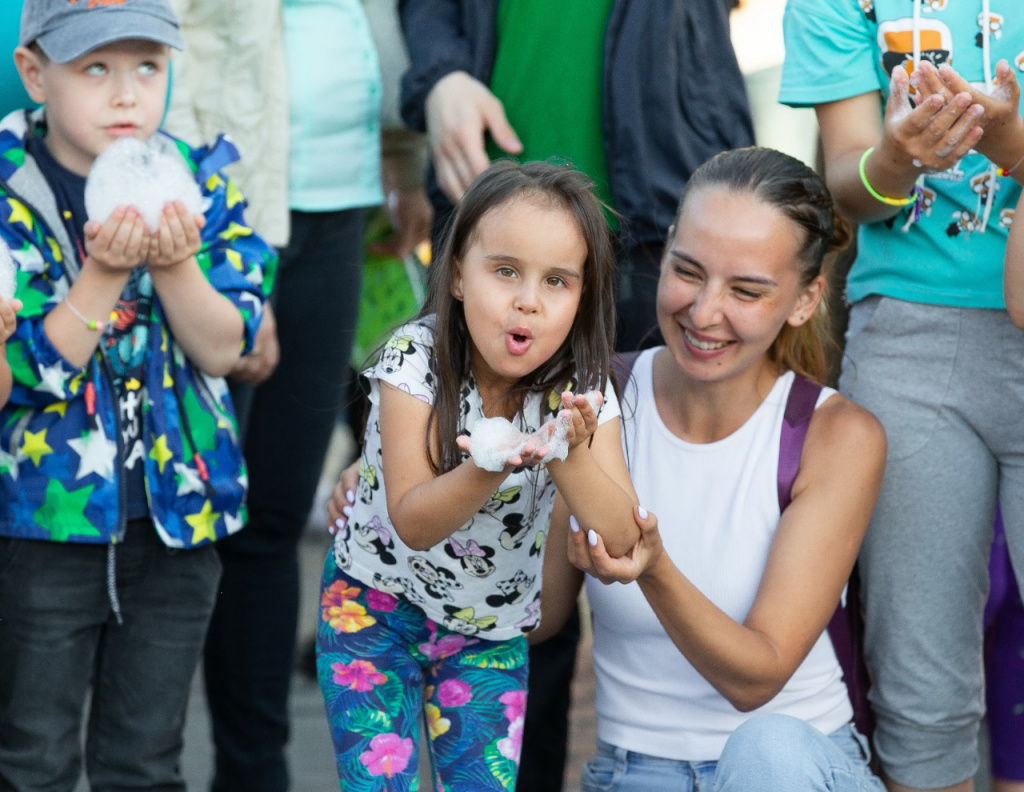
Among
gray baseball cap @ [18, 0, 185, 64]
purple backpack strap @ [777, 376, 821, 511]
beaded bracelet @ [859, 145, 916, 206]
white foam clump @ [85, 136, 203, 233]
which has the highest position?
gray baseball cap @ [18, 0, 185, 64]

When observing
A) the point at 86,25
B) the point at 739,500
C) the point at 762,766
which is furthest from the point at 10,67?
the point at 762,766

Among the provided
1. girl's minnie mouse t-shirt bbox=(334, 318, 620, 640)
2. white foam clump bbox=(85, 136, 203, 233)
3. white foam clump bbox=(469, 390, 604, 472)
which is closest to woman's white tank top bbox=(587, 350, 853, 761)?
girl's minnie mouse t-shirt bbox=(334, 318, 620, 640)

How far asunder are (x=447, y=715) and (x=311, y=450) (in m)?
1.00

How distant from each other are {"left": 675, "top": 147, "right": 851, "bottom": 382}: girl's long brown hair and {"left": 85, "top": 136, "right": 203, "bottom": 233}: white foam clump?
878 millimetres

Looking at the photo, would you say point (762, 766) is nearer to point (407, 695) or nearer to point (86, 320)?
point (407, 695)

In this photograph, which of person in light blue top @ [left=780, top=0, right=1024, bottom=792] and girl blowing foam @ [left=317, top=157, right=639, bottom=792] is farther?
person in light blue top @ [left=780, top=0, right=1024, bottom=792]

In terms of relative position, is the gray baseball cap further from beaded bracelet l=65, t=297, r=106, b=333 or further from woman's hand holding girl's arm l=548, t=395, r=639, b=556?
woman's hand holding girl's arm l=548, t=395, r=639, b=556

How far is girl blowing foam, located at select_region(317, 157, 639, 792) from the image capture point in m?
2.04

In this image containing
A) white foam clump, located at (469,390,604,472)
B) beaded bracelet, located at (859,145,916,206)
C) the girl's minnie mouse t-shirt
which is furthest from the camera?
beaded bracelet, located at (859,145,916,206)

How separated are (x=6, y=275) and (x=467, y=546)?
842 millimetres

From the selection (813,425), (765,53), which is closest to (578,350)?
(813,425)

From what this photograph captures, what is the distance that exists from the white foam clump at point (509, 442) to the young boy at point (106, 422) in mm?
799

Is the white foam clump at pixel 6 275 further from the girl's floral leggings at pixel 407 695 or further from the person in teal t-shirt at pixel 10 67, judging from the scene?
the girl's floral leggings at pixel 407 695

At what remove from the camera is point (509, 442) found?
1.89m
